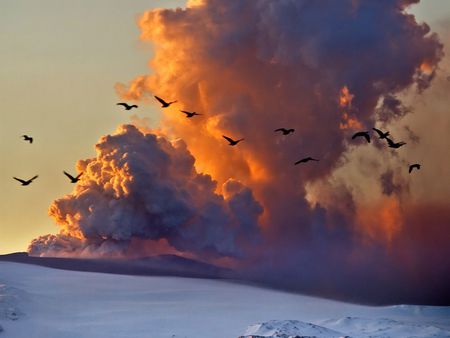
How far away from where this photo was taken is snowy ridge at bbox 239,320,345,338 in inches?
6969

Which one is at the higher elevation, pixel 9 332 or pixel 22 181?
pixel 22 181

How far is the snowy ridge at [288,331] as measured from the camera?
17700 cm

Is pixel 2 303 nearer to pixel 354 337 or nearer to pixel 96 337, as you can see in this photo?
pixel 96 337

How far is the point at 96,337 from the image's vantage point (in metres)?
187

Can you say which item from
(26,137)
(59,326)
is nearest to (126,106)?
(26,137)

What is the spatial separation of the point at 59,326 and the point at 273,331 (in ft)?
128

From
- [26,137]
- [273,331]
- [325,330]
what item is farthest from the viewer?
[325,330]

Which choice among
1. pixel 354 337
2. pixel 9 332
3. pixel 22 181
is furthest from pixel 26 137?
pixel 354 337

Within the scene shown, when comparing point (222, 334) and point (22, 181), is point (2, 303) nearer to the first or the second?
point (222, 334)

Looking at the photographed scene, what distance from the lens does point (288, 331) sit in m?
180

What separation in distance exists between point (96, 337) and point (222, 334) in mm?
22506

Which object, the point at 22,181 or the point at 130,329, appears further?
the point at 130,329

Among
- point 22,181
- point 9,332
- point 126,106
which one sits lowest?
point 9,332

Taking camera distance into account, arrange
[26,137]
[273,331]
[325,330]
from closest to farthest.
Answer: [26,137], [273,331], [325,330]
